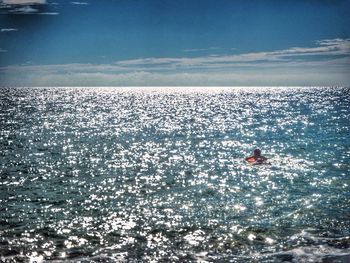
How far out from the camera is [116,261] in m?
19.8

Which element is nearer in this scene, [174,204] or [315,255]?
[315,255]

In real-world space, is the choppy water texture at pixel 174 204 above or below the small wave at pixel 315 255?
below

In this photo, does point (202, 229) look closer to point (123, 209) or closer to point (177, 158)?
point (123, 209)

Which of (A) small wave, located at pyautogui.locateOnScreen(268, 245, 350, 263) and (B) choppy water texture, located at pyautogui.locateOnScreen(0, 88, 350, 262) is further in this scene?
(B) choppy water texture, located at pyautogui.locateOnScreen(0, 88, 350, 262)

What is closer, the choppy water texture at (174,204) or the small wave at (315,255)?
the small wave at (315,255)

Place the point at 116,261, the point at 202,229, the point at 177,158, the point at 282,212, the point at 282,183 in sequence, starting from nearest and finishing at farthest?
the point at 116,261 < the point at 202,229 < the point at 282,212 < the point at 282,183 < the point at 177,158

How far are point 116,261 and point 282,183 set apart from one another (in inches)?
871

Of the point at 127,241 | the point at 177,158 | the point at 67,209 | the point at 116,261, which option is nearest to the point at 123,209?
the point at 67,209

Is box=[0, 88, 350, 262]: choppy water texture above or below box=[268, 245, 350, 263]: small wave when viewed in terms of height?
below

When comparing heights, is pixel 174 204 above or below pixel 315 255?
below

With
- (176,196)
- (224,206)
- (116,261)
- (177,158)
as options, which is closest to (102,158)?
(177,158)

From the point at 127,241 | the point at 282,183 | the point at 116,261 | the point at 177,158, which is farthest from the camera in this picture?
the point at 177,158

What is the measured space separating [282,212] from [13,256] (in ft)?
57.8

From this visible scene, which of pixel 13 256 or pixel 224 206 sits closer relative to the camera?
pixel 13 256
